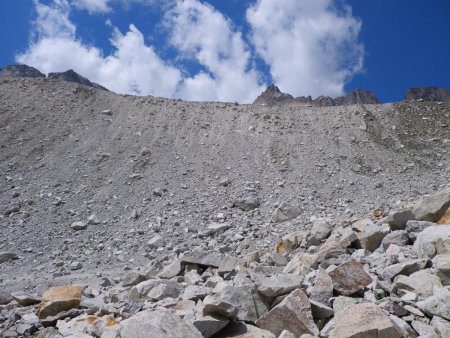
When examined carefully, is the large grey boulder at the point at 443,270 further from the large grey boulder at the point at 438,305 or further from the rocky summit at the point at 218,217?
the large grey boulder at the point at 438,305

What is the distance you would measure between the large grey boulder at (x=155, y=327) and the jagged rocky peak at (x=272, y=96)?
97910mm

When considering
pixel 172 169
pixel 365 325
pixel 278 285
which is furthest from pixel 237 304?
Result: pixel 172 169

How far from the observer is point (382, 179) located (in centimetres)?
2352

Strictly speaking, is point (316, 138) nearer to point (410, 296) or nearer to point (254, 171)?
point (254, 171)

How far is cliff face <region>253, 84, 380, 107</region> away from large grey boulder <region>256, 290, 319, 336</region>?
77.8 metres

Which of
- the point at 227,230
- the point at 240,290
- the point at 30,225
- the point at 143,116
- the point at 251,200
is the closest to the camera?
the point at 240,290

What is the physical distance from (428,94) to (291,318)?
83.1 m

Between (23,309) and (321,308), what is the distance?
5967 mm

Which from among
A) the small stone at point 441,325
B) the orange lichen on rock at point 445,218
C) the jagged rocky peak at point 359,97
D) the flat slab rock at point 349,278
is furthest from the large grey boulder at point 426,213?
the jagged rocky peak at point 359,97

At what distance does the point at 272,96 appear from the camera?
338 feet

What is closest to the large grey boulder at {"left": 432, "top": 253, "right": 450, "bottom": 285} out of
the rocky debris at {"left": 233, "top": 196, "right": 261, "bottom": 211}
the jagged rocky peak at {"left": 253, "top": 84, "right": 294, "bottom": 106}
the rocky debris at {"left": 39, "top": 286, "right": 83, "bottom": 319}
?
the rocky debris at {"left": 39, "top": 286, "right": 83, "bottom": 319}

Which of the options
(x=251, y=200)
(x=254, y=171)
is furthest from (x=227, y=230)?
(x=254, y=171)

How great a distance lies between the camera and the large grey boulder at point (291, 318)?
5090 millimetres

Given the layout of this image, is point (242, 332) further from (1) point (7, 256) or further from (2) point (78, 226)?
(2) point (78, 226)
